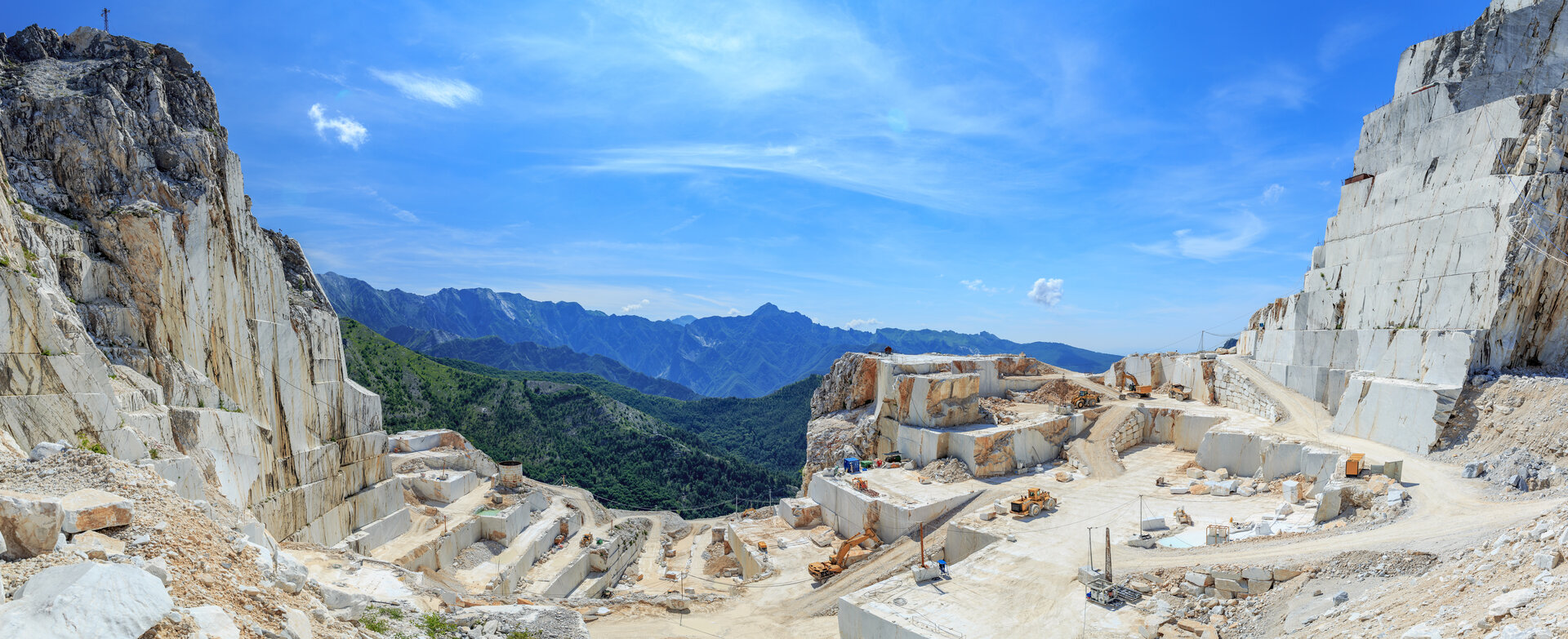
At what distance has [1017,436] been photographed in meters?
28.8

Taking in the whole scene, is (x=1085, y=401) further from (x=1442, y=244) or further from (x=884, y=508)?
(x=884, y=508)

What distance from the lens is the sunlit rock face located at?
2130 centimetres

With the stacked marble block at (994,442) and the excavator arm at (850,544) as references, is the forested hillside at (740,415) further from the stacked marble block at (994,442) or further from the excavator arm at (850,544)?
the excavator arm at (850,544)

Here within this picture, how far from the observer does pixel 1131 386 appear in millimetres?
38406

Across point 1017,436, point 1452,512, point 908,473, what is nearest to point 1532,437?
point 1452,512

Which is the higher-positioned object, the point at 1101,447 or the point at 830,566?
the point at 1101,447

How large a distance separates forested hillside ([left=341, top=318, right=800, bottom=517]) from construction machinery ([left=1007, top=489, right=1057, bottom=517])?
145 ft

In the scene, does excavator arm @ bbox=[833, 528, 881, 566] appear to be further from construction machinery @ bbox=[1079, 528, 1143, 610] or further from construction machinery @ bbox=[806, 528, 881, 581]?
construction machinery @ bbox=[1079, 528, 1143, 610]

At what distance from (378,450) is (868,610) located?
21806 mm

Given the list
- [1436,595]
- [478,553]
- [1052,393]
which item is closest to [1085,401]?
[1052,393]

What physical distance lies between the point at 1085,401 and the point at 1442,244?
51.1ft

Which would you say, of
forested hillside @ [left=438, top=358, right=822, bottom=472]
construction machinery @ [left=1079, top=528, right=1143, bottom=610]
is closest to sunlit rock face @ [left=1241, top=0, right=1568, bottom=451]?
construction machinery @ [left=1079, top=528, right=1143, bottom=610]

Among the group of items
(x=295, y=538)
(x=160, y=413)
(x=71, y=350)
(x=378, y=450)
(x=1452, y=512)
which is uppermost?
(x=71, y=350)

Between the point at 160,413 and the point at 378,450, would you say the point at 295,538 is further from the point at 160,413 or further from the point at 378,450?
the point at 160,413
